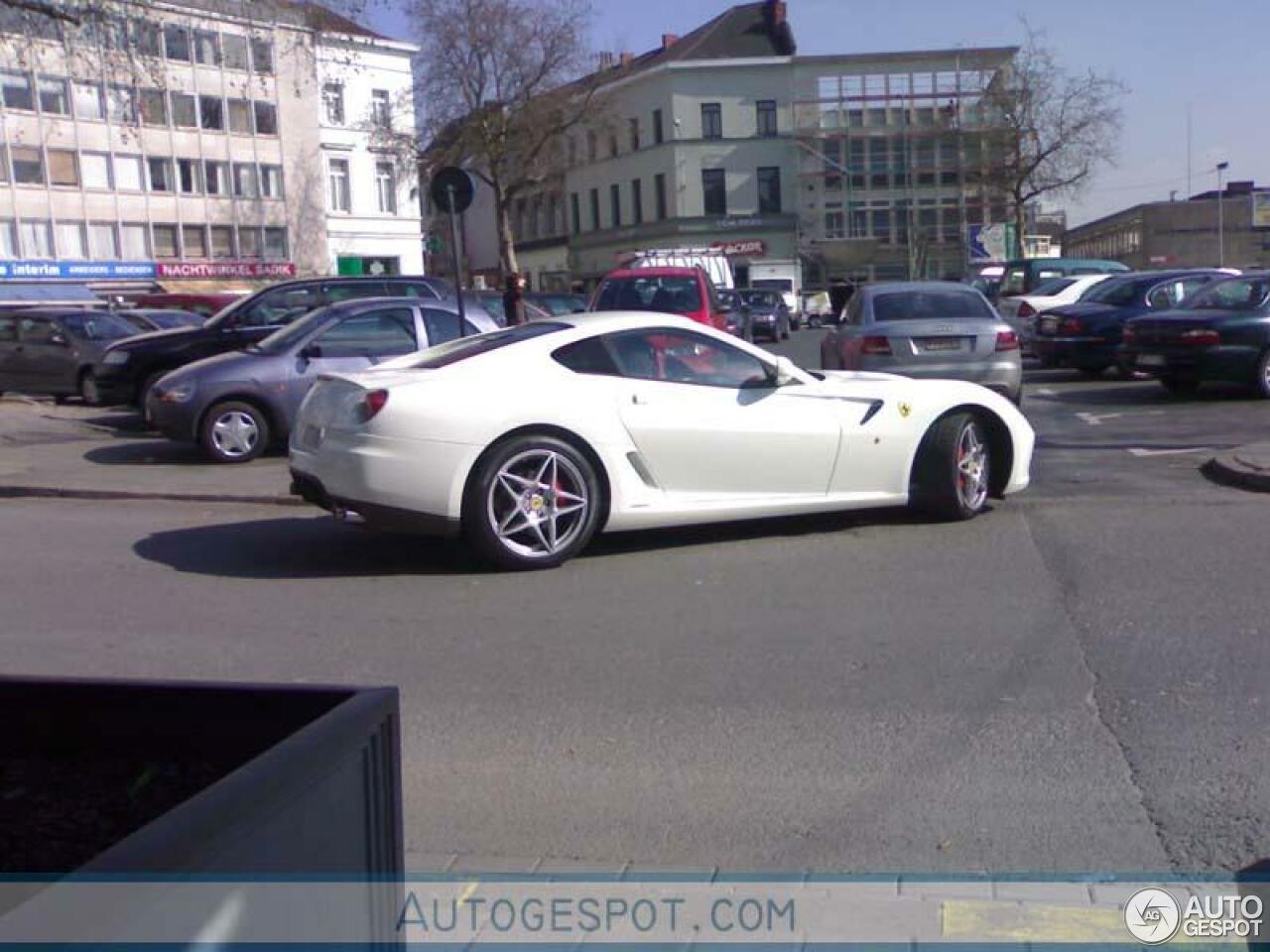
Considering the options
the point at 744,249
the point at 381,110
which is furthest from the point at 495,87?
the point at 744,249

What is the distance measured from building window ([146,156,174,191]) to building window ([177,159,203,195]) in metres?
0.37

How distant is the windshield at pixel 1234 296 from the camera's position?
626 inches

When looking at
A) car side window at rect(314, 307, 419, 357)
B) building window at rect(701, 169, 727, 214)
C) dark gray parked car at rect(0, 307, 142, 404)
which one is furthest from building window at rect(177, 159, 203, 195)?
car side window at rect(314, 307, 419, 357)

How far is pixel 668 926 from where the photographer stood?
367 centimetres

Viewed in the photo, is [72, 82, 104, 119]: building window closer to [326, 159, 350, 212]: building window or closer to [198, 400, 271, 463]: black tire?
[326, 159, 350, 212]: building window

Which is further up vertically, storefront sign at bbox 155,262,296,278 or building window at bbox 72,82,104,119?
building window at bbox 72,82,104,119

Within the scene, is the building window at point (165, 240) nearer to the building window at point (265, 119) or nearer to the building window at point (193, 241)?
the building window at point (193, 241)

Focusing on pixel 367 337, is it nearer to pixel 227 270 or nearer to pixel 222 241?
pixel 227 270

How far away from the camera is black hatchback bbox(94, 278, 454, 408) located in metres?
16.3

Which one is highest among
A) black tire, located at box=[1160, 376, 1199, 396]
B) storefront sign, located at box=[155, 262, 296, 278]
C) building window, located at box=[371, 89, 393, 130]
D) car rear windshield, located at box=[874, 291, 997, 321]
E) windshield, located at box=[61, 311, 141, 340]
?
building window, located at box=[371, 89, 393, 130]

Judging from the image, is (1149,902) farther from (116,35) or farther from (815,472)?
(116,35)

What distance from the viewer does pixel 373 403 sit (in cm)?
779

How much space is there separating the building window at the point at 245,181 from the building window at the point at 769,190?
1066 inches

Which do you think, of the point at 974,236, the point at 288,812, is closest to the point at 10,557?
the point at 288,812
